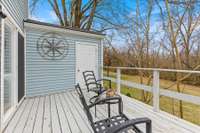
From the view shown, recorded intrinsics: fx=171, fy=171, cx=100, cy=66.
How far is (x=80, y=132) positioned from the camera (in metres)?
2.93

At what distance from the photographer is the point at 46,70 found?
245 inches

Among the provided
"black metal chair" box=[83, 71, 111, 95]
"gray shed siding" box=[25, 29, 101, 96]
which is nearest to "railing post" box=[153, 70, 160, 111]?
"black metal chair" box=[83, 71, 111, 95]

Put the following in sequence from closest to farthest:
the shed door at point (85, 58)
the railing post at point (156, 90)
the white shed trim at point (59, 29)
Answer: the railing post at point (156, 90) → the white shed trim at point (59, 29) → the shed door at point (85, 58)

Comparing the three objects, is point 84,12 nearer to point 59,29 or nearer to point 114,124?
point 59,29

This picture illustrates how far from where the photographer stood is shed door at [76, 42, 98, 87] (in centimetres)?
722

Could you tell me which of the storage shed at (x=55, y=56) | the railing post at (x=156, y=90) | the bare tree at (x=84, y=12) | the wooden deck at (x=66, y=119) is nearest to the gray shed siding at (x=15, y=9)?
the storage shed at (x=55, y=56)

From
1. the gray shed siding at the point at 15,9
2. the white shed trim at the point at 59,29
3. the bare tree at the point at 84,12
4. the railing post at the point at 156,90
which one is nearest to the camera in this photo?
the gray shed siding at the point at 15,9

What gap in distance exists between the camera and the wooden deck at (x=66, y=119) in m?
3.03

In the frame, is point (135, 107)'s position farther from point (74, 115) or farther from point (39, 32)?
point (39, 32)

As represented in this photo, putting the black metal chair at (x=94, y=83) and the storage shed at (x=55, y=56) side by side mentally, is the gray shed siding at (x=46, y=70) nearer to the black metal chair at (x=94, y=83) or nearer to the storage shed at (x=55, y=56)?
the storage shed at (x=55, y=56)

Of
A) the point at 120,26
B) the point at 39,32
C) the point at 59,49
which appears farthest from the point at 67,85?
the point at 120,26

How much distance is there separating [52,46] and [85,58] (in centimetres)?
161

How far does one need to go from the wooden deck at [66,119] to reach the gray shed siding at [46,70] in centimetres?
110

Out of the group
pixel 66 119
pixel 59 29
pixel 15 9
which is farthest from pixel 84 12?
pixel 66 119
